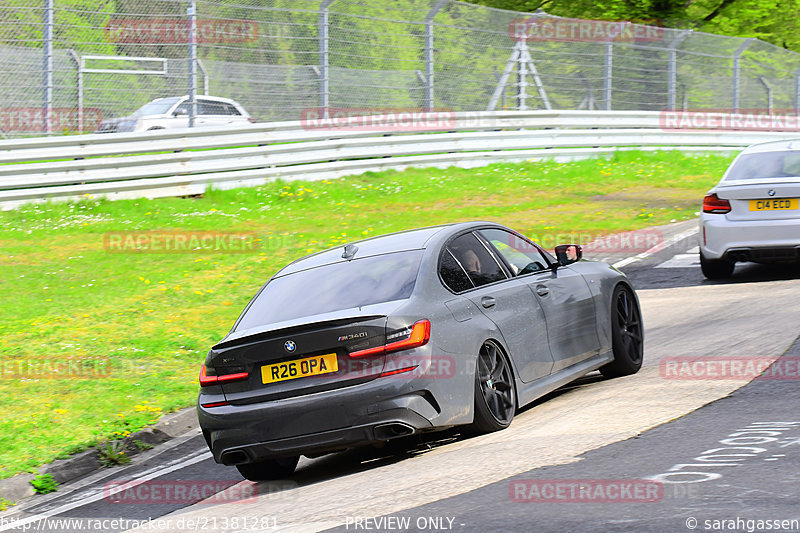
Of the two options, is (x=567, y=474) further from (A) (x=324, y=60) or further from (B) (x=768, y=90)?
(B) (x=768, y=90)

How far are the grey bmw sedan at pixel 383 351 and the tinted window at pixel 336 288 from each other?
0.01 metres

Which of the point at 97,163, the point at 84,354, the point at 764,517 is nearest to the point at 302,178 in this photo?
the point at 97,163

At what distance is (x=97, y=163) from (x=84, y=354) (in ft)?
23.6

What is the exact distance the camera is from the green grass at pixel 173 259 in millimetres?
8875

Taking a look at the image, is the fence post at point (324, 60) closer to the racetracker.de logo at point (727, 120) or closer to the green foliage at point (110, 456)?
the racetracker.de logo at point (727, 120)

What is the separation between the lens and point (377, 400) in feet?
20.3

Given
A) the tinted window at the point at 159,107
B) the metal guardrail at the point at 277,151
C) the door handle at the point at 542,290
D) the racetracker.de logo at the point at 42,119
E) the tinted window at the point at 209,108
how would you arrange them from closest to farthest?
the door handle at the point at 542,290 < the racetracker.de logo at the point at 42,119 < the metal guardrail at the point at 277,151 < the tinted window at the point at 159,107 < the tinted window at the point at 209,108

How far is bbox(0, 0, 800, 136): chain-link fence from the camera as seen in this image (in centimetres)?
1641

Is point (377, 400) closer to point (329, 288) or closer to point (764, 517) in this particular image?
point (329, 288)

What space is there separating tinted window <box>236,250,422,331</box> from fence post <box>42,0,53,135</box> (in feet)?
33.7

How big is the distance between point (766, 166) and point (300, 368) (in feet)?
26.4

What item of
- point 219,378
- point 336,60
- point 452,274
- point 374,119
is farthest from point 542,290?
point 374,119

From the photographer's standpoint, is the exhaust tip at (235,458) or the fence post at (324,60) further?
the fence post at (324,60)

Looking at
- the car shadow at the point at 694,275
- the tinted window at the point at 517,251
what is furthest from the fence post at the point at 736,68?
the tinted window at the point at 517,251
